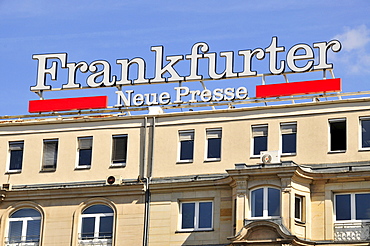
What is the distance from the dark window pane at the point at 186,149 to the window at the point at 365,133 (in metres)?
10.5

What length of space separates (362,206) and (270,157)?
237 inches

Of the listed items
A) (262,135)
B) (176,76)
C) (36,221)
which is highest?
(176,76)

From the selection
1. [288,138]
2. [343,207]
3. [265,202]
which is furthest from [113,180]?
[343,207]

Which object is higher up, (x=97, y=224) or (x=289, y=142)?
(x=289, y=142)

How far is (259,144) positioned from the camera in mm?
63594

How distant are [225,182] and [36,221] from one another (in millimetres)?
12549

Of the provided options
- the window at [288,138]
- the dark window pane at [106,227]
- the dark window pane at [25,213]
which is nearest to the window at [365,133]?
the window at [288,138]

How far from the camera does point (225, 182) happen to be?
2447 inches

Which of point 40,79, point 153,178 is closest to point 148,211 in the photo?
point 153,178

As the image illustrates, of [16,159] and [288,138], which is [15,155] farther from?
[288,138]

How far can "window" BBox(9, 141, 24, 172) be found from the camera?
222 feet

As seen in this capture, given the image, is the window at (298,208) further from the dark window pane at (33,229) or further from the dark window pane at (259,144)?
the dark window pane at (33,229)

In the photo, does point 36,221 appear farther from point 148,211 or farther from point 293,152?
point 293,152

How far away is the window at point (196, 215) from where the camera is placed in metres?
62.6
